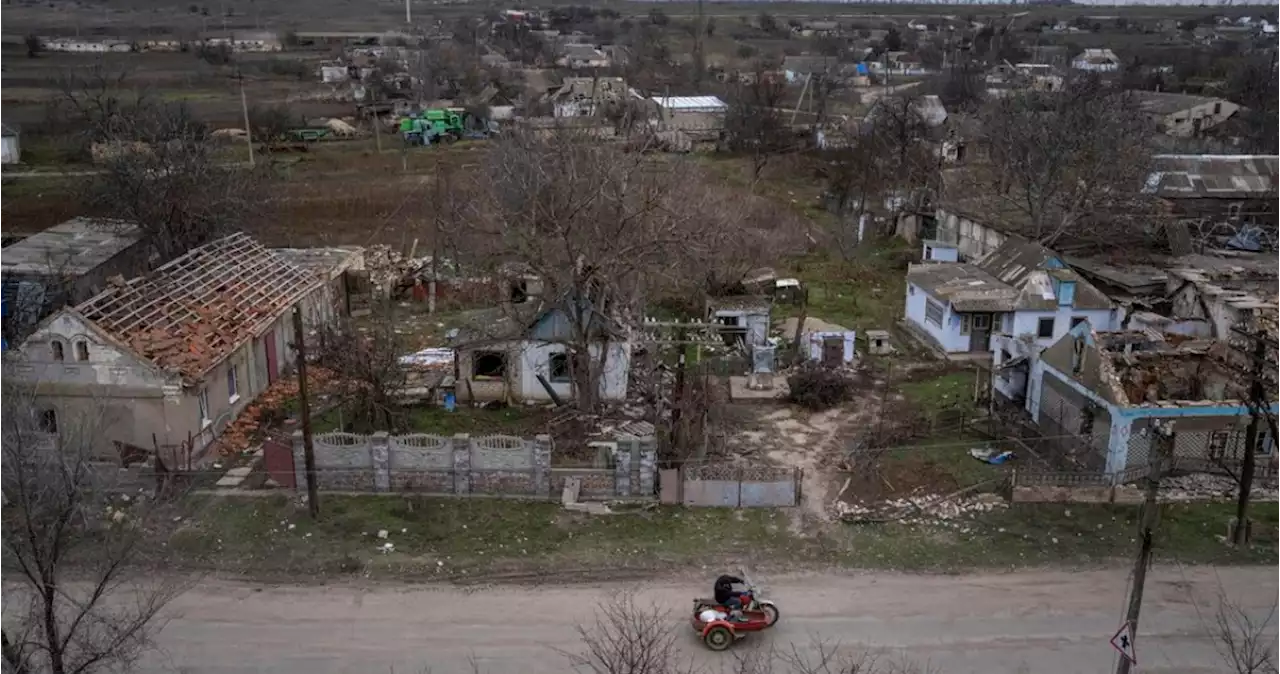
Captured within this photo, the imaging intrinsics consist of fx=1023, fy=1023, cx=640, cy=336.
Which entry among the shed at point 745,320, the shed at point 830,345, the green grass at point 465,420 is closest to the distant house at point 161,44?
the shed at point 745,320

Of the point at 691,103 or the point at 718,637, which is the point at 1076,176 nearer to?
the point at 718,637

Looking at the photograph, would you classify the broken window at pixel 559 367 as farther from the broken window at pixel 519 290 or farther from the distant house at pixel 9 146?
the distant house at pixel 9 146

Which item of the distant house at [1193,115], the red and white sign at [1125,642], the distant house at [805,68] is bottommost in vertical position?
the red and white sign at [1125,642]

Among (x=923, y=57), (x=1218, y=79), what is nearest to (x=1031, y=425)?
(x=1218, y=79)

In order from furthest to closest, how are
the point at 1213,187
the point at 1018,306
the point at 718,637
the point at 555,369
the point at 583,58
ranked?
the point at 583,58 → the point at 1213,187 → the point at 1018,306 → the point at 555,369 → the point at 718,637

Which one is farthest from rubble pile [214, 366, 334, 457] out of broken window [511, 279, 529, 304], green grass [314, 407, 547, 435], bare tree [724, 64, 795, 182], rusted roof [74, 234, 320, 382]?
bare tree [724, 64, 795, 182]

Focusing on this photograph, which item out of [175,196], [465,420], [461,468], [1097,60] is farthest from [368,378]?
[1097,60]

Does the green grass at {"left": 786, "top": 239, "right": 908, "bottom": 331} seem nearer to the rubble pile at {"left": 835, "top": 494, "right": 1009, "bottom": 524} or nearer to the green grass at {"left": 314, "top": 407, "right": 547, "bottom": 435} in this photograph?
the green grass at {"left": 314, "top": 407, "right": 547, "bottom": 435}
